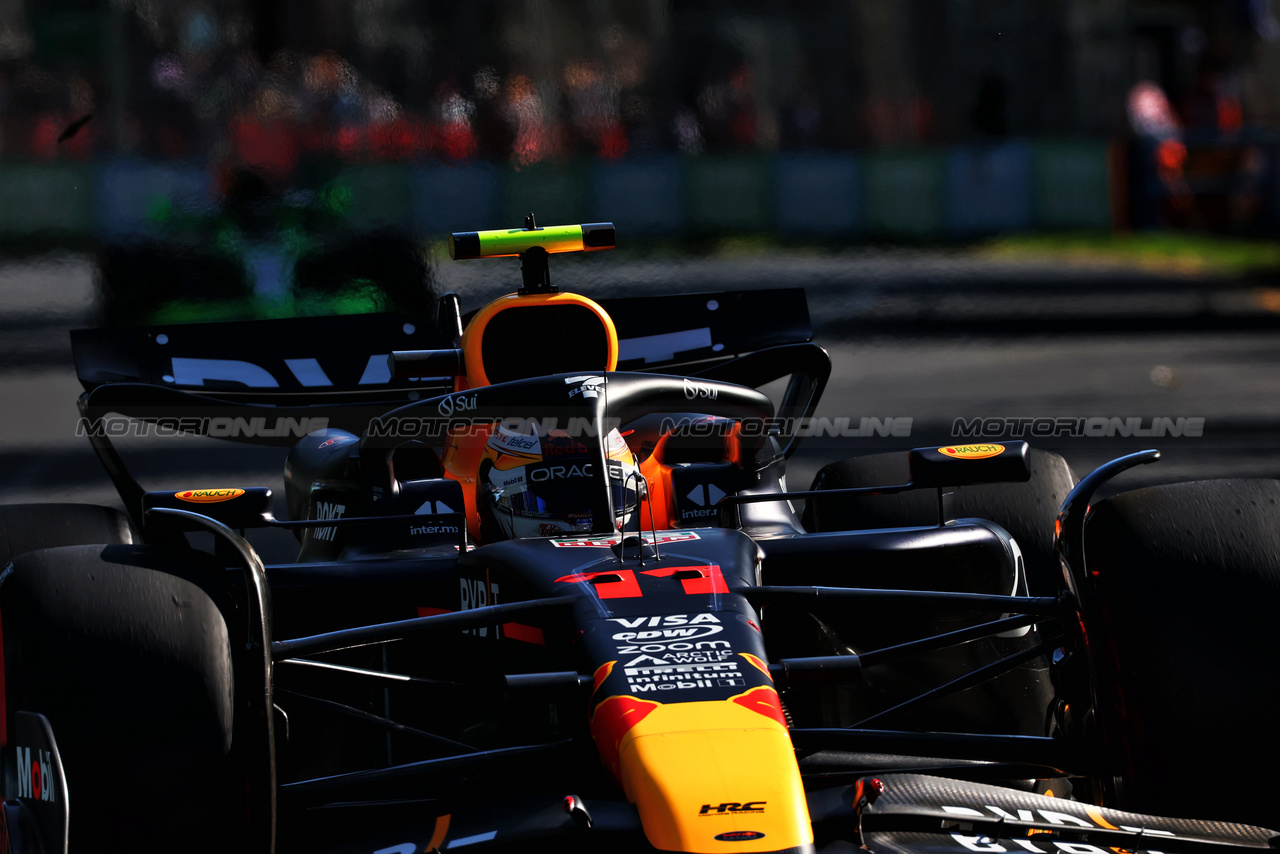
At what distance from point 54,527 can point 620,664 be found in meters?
1.63

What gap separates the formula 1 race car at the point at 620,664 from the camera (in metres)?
2.32

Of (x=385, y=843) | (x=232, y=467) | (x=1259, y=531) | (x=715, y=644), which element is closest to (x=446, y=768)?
(x=385, y=843)

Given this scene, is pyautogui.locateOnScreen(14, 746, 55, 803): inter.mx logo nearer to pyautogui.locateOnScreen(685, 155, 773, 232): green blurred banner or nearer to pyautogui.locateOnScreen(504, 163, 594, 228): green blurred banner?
pyautogui.locateOnScreen(504, 163, 594, 228): green blurred banner

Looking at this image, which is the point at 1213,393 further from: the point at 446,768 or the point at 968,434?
the point at 446,768

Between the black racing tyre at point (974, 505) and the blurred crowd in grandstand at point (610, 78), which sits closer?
the black racing tyre at point (974, 505)

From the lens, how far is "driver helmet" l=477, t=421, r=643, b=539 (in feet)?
10.7

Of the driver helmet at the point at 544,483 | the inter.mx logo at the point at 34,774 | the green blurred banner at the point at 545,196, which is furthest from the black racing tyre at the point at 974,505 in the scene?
the green blurred banner at the point at 545,196

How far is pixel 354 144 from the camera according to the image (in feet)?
33.4

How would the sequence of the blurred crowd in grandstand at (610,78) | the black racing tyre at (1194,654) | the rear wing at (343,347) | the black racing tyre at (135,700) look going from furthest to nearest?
the blurred crowd in grandstand at (610,78), the rear wing at (343,347), the black racing tyre at (1194,654), the black racing tyre at (135,700)

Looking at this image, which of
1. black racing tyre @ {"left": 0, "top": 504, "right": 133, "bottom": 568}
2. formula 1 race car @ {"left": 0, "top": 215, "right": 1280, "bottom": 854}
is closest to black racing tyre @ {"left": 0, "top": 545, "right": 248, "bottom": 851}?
formula 1 race car @ {"left": 0, "top": 215, "right": 1280, "bottom": 854}

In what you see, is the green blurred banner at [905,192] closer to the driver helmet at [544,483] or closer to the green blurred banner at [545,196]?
the green blurred banner at [545,196]

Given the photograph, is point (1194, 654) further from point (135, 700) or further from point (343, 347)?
point (343, 347)

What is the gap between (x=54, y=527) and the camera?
3.39 meters

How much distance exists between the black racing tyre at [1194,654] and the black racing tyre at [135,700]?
61.2 inches
